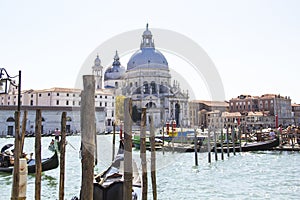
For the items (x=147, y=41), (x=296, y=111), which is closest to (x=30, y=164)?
(x=147, y=41)

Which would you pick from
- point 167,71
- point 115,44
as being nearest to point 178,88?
point 167,71

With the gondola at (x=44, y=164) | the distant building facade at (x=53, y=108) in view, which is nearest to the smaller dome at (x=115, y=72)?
the distant building facade at (x=53, y=108)

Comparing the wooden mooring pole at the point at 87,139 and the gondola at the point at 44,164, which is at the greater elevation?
the wooden mooring pole at the point at 87,139

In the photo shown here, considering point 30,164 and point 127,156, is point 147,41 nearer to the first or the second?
point 30,164

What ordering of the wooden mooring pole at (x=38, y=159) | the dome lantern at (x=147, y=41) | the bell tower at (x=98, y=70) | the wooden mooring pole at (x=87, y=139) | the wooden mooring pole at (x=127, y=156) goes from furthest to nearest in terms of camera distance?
the bell tower at (x=98, y=70), the dome lantern at (x=147, y=41), the wooden mooring pole at (x=38, y=159), the wooden mooring pole at (x=127, y=156), the wooden mooring pole at (x=87, y=139)

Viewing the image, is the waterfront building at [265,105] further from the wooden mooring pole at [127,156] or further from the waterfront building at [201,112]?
the wooden mooring pole at [127,156]

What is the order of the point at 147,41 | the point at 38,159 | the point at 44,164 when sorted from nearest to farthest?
the point at 38,159 < the point at 44,164 < the point at 147,41

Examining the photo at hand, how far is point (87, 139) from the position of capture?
2.51 meters

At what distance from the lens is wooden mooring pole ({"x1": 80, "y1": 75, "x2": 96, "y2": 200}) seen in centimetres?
249

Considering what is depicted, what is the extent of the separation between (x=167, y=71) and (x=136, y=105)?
15.6ft

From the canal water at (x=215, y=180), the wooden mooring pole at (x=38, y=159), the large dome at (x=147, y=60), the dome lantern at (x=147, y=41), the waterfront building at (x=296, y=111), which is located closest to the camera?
the wooden mooring pole at (x=38, y=159)

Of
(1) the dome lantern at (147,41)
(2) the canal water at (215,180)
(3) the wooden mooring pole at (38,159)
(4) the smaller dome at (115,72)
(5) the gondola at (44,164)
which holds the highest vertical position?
(1) the dome lantern at (147,41)

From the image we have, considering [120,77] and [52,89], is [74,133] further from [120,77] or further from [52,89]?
[120,77]

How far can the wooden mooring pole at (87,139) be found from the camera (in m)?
2.49
